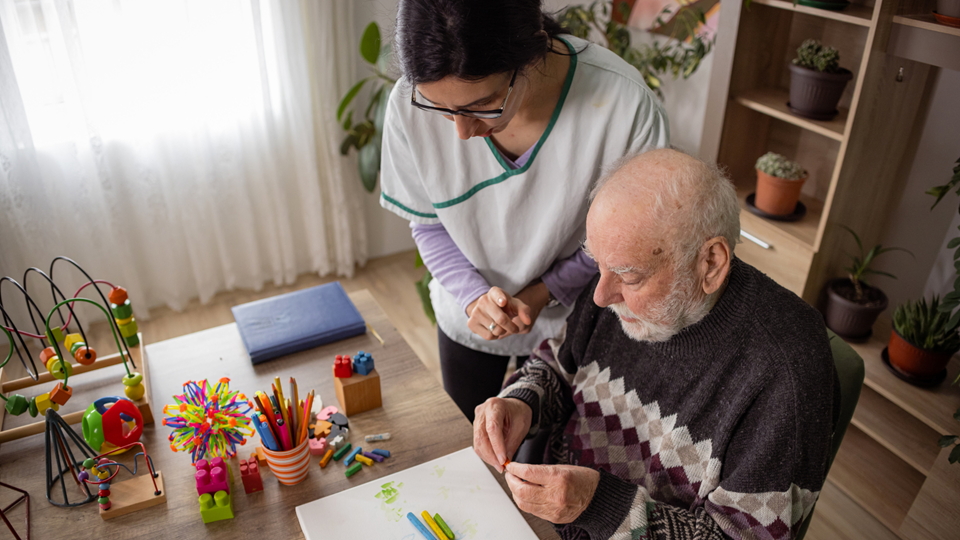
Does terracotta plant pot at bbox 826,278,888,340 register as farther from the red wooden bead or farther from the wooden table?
the red wooden bead

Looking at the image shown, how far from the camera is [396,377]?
1444 mm

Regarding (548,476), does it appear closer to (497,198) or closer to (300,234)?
(497,198)

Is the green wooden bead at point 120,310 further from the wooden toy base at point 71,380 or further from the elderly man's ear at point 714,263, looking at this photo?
the elderly man's ear at point 714,263

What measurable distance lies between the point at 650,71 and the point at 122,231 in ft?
7.98

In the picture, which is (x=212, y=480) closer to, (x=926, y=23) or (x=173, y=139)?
(x=926, y=23)

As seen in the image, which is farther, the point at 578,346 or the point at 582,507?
the point at 578,346

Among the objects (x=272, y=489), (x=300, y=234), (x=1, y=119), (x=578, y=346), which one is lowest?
(x=300, y=234)

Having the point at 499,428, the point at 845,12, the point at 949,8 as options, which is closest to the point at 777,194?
the point at 845,12

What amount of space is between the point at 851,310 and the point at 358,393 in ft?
5.55

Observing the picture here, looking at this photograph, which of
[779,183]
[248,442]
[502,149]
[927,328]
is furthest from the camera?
[779,183]

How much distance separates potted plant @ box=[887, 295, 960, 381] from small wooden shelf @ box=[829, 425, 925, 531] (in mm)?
386

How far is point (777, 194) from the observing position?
2318 millimetres

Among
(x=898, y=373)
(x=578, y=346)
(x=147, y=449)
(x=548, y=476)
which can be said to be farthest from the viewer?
(x=898, y=373)

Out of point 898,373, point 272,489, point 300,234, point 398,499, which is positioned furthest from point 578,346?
point 300,234
